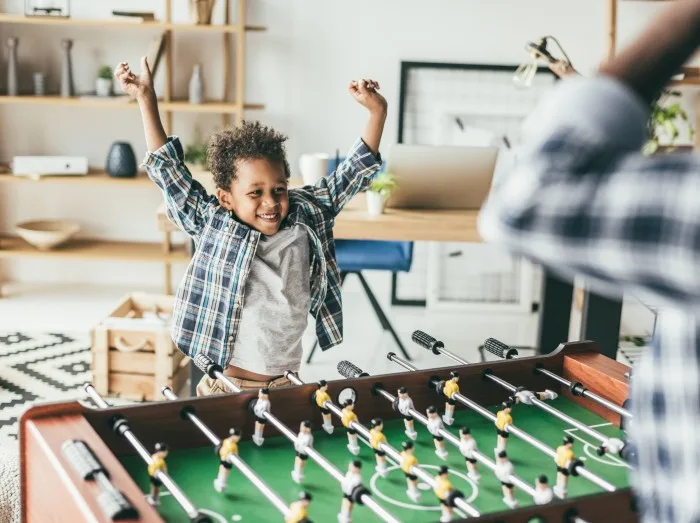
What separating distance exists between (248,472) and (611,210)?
2.77 feet

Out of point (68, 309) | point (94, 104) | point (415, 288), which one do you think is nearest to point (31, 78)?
point (94, 104)

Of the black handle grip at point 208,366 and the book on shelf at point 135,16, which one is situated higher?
the book on shelf at point 135,16

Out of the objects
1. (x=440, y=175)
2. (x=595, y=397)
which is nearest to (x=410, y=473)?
(x=595, y=397)

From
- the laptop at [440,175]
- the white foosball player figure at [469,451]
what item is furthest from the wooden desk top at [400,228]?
the white foosball player figure at [469,451]

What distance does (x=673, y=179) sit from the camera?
26.8 inches

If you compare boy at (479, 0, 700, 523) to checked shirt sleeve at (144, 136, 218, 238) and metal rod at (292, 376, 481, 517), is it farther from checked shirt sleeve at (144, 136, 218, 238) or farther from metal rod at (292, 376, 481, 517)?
checked shirt sleeve at (144, 136, 218, 238)

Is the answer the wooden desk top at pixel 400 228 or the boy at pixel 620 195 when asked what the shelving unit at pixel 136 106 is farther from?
the boy at pixel 620 195

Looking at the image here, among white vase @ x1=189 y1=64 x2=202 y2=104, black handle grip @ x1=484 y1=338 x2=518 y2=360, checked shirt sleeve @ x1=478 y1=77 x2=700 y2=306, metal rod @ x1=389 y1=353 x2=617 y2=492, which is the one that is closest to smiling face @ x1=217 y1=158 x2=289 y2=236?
metal rod @ x1=389 y1=353 x2=617 y2=492

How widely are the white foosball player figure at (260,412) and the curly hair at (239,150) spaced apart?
2.56 feet

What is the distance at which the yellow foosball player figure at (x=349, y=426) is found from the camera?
1555 mm

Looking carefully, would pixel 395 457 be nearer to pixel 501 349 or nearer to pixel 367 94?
pixel 501 349

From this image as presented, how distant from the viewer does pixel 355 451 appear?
5.11 feet

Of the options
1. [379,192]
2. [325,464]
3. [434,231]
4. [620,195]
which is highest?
[620,195]

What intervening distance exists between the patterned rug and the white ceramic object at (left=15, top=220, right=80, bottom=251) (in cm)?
67
